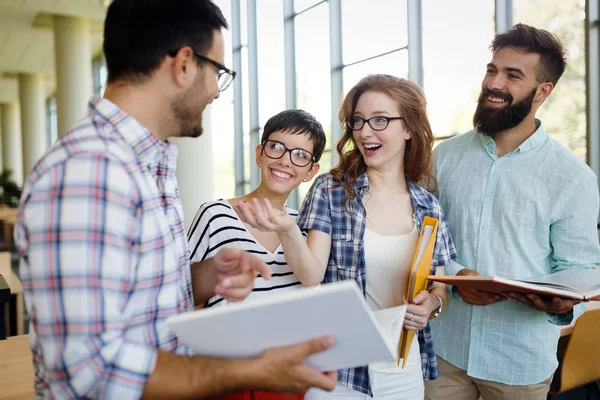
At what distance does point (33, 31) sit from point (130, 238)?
509 inches

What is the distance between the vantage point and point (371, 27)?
5.78 meters

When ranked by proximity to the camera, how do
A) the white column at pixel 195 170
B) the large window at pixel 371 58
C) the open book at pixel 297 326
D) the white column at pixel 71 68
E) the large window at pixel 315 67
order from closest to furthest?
the open book at pixel 297 326 < the large window at pixel 371 58 < the large window at pixel 315 67 < the white column at pixel 195 170 < the white column at pixel 71 68

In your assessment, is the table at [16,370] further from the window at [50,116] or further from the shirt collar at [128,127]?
the window at [50,116]

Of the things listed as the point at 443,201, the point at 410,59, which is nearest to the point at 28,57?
the point at 410,59

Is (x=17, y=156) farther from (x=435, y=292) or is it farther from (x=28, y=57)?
(x=435, y=292)

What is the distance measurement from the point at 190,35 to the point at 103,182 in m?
0.42

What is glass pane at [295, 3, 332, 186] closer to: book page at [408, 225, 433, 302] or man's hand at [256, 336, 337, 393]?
book page at [408, 225, 433, 302]

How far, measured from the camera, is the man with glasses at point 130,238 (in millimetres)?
924

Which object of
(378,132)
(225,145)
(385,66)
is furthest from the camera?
(225,145)

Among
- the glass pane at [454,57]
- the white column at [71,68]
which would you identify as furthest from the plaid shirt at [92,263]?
the white column at [71,68]

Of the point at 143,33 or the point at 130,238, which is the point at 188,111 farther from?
the point at 130,238

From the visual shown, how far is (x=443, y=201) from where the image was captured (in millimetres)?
2156

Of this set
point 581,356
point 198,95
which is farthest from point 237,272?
point 581,356

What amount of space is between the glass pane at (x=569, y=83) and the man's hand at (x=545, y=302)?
2.56m
